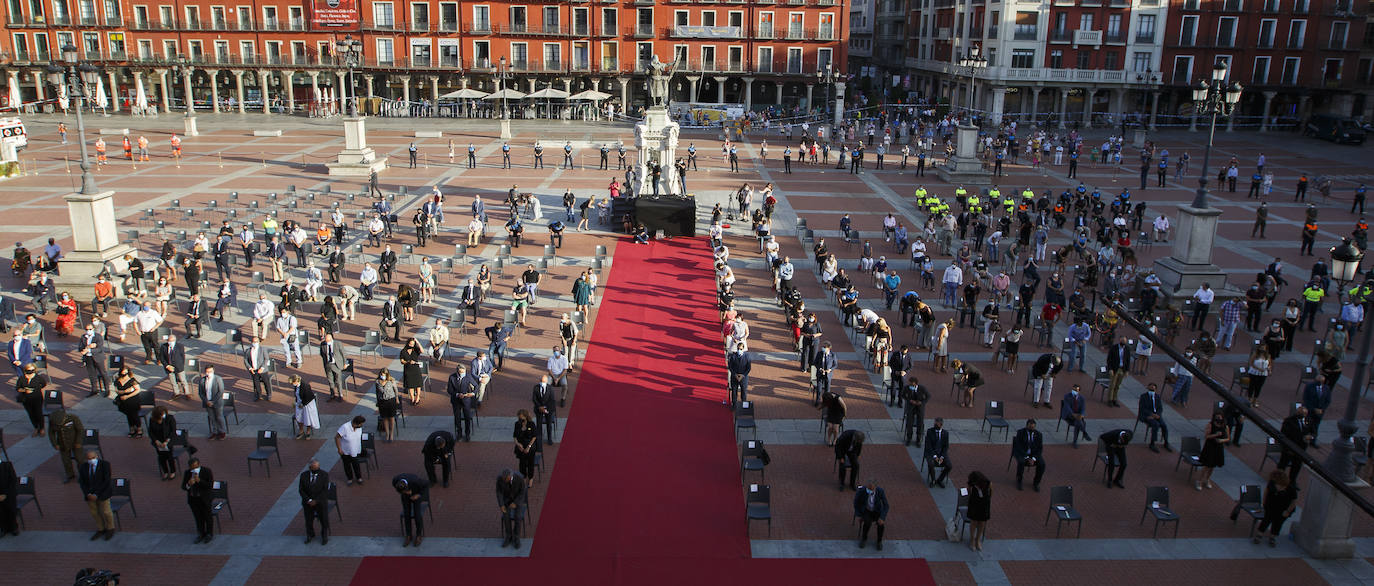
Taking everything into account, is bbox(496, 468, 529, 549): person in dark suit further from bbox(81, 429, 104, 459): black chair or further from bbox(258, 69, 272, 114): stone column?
bbox(258, 69, 272, 114): stone column

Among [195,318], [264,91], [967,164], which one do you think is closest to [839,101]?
[967,164]

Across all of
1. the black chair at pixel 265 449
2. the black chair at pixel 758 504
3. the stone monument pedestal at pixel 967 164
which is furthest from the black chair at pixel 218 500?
the stone monument pedestal at pixel 967 164

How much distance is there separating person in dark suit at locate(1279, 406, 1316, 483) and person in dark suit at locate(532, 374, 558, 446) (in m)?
11.7

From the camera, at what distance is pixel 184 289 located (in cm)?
2566

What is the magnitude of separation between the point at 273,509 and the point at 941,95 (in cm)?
7421

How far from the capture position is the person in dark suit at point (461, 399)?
16125 mm

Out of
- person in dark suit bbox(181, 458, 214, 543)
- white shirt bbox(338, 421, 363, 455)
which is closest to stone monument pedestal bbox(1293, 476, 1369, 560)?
white shirt bbox(338, 421, 363, 455)

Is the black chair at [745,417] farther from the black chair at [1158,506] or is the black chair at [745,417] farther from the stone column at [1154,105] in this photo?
the stone column at [1154,105]

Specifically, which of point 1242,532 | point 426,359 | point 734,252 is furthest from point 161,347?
point 1242,532

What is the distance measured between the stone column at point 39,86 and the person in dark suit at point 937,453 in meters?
74.2

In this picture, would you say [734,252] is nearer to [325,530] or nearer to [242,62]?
[325,530]

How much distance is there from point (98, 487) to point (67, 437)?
232 cm

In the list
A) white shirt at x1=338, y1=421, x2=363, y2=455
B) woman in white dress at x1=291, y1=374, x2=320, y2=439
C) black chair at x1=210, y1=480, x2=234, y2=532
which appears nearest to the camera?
black chair at x1=210, y1=480, x2=234, y2=532

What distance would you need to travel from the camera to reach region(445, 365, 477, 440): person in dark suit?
16.1m
